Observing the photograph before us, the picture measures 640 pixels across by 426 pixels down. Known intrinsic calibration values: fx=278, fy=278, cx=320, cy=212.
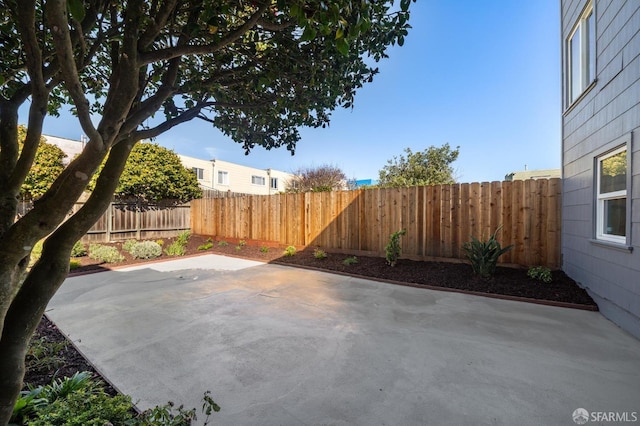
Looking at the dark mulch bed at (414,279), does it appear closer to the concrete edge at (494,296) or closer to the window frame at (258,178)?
the concrete edge at (494,296)

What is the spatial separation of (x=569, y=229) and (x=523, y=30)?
3952 millimetres

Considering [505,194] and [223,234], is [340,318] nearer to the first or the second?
[505,194]

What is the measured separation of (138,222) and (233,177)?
12.8 metres

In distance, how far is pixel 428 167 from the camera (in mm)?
14867

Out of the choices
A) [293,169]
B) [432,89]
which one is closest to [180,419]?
[432,89]

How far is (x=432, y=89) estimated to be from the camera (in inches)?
316

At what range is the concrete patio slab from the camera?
74.0 inches

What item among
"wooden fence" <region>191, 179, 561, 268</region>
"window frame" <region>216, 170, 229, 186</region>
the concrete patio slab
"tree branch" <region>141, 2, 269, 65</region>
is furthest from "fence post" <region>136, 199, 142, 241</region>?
"window frame" <region>216, 170, 229, 186</region>

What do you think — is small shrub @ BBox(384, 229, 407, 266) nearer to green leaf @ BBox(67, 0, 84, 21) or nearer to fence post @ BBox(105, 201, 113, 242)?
green leaf @ BBox(67, 0, 84, 21)

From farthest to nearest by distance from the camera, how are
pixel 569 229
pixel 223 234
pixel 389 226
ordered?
pixel 223 234 < pixel 389 226 < pixel 569 229

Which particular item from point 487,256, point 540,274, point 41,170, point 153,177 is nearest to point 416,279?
point 487,256

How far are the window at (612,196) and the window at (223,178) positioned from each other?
20885mm

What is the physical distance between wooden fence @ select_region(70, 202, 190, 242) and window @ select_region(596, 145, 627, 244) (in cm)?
1142

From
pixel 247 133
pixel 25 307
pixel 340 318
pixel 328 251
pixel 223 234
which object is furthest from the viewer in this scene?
pixel 223 234
